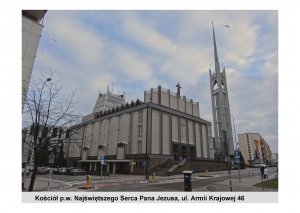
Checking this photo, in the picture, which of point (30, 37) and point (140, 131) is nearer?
point (30, 37)

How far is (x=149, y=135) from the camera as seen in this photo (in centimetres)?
4028

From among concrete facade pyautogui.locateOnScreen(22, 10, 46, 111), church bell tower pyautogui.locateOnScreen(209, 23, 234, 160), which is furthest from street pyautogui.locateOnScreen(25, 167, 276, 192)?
church bell tower pyautogui.locateOnScreen(209, 23, 234, 160)

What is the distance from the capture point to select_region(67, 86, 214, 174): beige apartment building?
40594mm

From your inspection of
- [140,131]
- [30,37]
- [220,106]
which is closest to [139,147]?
[140,131]

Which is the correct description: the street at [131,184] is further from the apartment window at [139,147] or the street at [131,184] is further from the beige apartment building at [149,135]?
the apartment window at [139,147]

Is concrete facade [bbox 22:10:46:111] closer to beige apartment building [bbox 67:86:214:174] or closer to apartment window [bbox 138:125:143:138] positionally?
beige apartment building [bbox 67:86:214:174]

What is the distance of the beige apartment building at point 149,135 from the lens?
4059 cm

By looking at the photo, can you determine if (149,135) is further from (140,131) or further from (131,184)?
(131,184)

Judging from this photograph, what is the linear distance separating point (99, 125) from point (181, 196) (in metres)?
45.2

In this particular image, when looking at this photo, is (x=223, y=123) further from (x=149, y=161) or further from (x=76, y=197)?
(x=76, y=197)

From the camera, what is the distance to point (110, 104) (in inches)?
4090

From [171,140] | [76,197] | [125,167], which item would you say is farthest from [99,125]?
[76,197]

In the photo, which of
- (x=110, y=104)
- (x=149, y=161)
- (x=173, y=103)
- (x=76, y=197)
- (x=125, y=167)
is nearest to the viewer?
(x=76, y=197)

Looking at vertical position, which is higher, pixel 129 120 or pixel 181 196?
pixel 129 120
